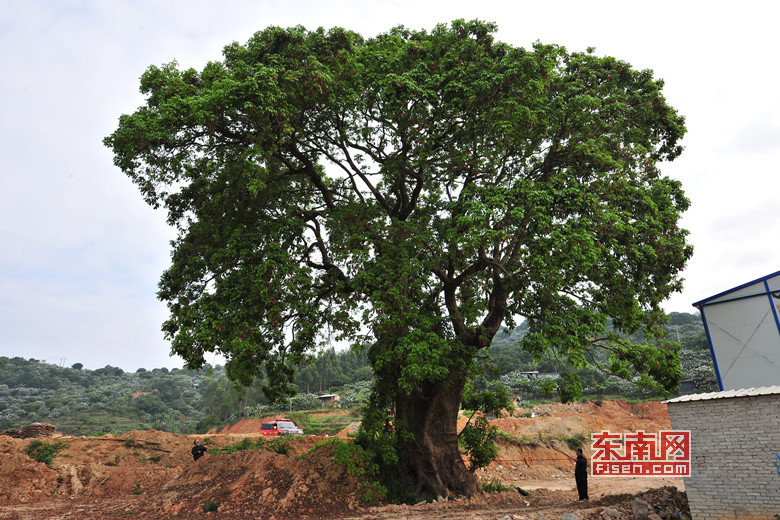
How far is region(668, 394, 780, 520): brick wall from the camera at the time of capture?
7375mm

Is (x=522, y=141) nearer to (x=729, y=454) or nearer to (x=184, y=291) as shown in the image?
(x=729, y=454)

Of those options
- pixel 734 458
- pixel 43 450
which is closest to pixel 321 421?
pixel 43 450

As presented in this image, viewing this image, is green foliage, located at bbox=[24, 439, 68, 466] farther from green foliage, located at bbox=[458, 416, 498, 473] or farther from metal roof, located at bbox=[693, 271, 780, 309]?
metal roof, located at bbox=[693, 271, 780, 309]

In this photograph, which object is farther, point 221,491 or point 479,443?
point 479,443

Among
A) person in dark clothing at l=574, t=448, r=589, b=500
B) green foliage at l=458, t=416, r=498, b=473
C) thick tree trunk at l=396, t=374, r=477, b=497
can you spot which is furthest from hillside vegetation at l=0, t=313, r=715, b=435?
thick tree trunk at l=396, t=374, r=477, b=497

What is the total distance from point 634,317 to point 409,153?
286 inches

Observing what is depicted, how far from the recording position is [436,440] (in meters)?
12.0

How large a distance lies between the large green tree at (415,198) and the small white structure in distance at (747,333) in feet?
11.2

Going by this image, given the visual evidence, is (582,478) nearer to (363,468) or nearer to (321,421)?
(363,468)

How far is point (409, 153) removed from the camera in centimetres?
1171

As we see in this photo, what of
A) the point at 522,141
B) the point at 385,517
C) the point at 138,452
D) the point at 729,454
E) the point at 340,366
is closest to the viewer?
the point at 729,454

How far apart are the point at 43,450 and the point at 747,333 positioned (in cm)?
2480

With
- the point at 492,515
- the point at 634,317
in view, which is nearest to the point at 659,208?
the point at 634,317

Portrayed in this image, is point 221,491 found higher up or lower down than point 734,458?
lower down
